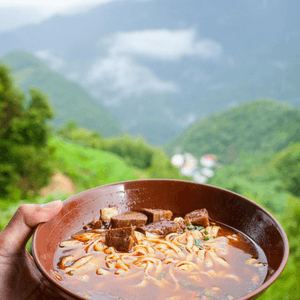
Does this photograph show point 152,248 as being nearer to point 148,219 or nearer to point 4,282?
point 148,219

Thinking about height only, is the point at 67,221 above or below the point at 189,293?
below

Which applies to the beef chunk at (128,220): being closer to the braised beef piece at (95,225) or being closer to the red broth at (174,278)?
the braised beef piece at (95,225)

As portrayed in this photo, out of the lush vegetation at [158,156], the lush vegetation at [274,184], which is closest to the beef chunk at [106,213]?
the lush vegetation at [158,156]

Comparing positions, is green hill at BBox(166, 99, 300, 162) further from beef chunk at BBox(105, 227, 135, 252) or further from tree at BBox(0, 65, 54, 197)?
beef chunk at BBox(105, 227, 135, 252)

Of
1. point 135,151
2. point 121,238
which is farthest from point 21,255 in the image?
point 135,151

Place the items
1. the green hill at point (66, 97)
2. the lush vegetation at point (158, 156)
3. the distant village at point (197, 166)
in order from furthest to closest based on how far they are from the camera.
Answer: the green hill at point (66, 97) < the distant village at point (197, 166) < the lush vegetation at point (158, 156)

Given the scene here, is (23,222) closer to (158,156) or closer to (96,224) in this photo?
(96,224)

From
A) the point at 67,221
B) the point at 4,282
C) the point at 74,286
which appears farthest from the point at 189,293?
the point at 4,282
